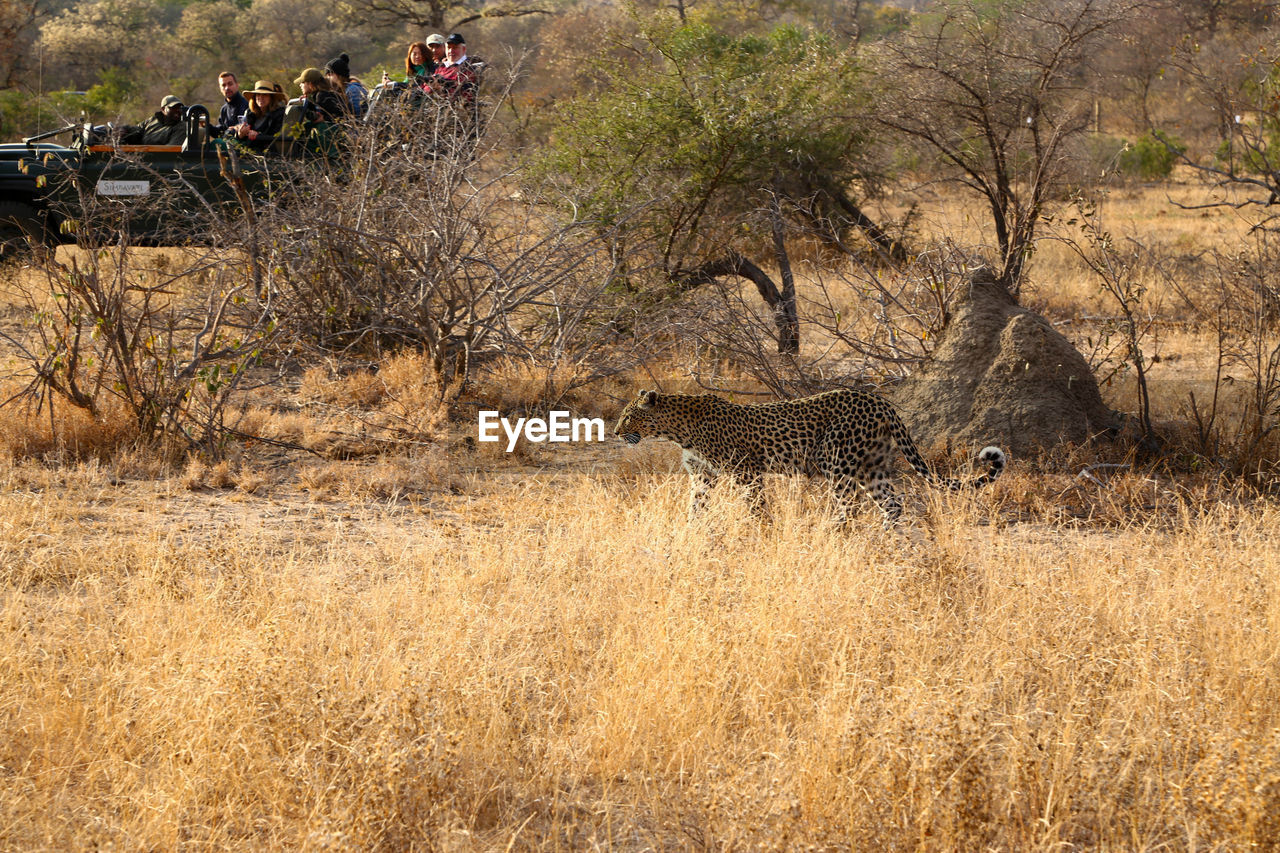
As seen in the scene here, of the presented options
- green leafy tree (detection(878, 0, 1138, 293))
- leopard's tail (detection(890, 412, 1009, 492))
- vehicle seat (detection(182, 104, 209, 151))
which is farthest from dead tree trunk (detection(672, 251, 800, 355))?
vehicle seat (detection(182, 104, 209, 151))

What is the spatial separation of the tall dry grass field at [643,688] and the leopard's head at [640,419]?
0.48 m

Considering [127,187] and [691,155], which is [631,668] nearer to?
[691,155]

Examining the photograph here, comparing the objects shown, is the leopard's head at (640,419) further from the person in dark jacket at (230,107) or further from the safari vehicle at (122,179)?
the person in dark jacket at (230,107)

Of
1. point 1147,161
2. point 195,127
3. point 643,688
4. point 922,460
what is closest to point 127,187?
point 195,127

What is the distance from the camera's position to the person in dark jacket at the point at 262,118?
11.5 metres

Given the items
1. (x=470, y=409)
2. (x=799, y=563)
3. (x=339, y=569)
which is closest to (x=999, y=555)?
(x=799, y=563)

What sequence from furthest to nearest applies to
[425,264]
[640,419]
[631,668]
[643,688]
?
[425,264] → [640,419] → [631,668] → [643,688]

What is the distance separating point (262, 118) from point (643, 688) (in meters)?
9.26

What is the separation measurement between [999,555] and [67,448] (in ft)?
18.1

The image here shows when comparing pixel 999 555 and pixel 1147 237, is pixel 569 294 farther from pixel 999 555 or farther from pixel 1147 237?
pixel 1147 237

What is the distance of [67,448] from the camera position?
746cm

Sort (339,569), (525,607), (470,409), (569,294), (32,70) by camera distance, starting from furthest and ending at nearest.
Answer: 1. (32,70)
2. (569,294)
3. (470,409)
4. (339,569)
5. (525,607)

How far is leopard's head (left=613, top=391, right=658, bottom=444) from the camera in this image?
634 centimetres

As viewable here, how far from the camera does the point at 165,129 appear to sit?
12.1 meters
